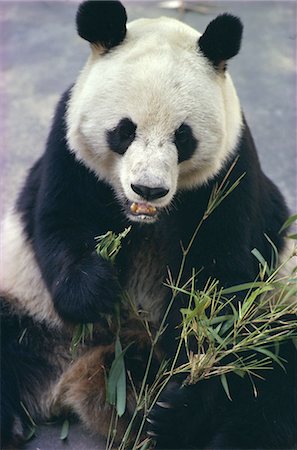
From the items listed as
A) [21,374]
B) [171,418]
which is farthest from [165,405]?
[21,374]

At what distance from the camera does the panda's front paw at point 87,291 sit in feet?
9.84

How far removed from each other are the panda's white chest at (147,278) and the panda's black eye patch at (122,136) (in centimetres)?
49

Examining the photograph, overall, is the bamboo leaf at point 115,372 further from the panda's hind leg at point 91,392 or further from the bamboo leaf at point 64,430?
the bamboo leaf at point 64,430

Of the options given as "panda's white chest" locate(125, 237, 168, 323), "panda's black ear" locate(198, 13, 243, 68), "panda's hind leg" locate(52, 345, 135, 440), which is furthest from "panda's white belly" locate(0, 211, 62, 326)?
"panda's black ear" locate(198, 13, 243, 68)

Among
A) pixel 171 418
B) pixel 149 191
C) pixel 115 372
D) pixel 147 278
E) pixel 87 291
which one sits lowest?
pixel 171 418

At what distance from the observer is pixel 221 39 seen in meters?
2.95

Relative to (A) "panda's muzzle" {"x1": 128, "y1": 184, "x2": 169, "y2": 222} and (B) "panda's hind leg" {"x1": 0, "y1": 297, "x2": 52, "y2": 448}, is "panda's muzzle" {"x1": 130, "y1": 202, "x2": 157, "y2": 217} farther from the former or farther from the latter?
(B) "panda's hind leg" {"x1": 0, "y1": 297, "x2": 52, "y2": 448}

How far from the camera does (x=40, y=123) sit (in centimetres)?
528

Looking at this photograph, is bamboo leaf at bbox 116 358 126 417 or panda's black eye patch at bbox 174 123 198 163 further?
bamboo leaf at bbox 116 358 126 417

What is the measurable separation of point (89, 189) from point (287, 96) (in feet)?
9.31

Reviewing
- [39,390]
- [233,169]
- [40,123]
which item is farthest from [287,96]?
[39,390]

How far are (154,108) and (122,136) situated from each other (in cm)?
15

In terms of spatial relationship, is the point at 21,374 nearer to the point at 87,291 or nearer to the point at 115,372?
the point at 115,372

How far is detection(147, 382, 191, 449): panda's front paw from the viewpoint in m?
3.04
